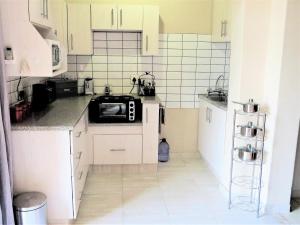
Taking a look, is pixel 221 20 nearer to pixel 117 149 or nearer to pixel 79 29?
pixel 79 29

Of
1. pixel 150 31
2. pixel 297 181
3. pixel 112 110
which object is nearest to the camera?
pixel 297 181

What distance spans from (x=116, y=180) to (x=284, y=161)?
70.8 inches

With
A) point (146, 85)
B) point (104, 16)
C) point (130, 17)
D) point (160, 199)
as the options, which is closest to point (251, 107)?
point (160, 199)

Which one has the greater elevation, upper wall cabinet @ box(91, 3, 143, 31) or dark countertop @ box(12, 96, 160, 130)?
upper wall cabinet @ box(91, 3, 143, 31)

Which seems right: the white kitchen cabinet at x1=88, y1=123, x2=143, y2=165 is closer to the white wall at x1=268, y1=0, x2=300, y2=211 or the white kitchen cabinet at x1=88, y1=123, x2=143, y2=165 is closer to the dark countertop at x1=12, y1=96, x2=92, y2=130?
the dark countertop at x1=12, y1=96, x2=92, y2=130

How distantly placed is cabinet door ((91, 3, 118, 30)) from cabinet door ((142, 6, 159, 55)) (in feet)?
1.19

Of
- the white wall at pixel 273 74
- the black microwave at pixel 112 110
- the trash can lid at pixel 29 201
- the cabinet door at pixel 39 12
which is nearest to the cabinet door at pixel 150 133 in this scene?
the black microwave at pixel 112 110

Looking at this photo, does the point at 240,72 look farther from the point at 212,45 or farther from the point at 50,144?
the point at 50,144

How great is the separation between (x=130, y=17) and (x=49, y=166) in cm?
212

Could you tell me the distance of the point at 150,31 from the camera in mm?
3818

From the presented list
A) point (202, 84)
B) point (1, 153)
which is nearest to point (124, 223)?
point (1, 153)

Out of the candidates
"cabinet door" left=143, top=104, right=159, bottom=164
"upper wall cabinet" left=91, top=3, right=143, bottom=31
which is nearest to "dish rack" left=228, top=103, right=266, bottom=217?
"cabinet door" left=143, top=104, right=159, bottom=164

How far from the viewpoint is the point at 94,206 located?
2945mm

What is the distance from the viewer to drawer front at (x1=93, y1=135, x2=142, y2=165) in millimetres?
3715
